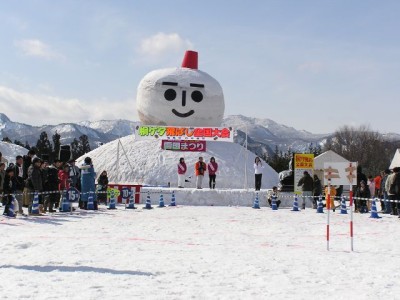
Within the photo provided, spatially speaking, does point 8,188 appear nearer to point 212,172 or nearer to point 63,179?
point 63,179

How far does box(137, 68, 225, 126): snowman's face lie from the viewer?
2500 centimetres

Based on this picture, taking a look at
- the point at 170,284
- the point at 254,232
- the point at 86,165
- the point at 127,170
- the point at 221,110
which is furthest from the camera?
the point at 221,110

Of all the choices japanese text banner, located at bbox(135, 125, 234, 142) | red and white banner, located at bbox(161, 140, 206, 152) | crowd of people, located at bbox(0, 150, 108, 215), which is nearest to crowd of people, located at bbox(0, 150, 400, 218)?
Answer: crowd of people, located at bbox(0, 150, 108, 215)

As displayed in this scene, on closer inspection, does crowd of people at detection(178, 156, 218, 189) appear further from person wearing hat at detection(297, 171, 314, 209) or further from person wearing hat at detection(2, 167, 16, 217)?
person wearing hat at detection(2, 167, 16, 217)

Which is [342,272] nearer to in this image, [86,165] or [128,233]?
[128,233]

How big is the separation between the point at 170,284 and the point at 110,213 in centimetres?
937

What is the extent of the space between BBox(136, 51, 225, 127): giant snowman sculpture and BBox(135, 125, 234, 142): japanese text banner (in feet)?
4.33

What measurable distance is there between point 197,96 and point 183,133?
2326 mm

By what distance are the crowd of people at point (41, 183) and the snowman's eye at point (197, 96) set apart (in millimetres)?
9527

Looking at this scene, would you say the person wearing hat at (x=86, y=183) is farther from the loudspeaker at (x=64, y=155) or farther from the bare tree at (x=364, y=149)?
the bare tree at (x=364, y=149)

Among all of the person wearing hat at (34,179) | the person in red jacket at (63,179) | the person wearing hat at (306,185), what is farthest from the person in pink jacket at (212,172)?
the person wearing hat at (34,179)

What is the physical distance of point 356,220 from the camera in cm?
1424

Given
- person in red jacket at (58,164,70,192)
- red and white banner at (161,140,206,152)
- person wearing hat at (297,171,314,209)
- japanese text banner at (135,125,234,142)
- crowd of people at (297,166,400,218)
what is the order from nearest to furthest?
crowd of people at (297,166,400,218), person in red jacket at (58,164,70,192), person wearing hat at (297,171,314,209), japanese text banner at (135,125,234,142), red and white banner at (161,140,206,152)

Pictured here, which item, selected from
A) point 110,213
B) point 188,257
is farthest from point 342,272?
point 110,213
